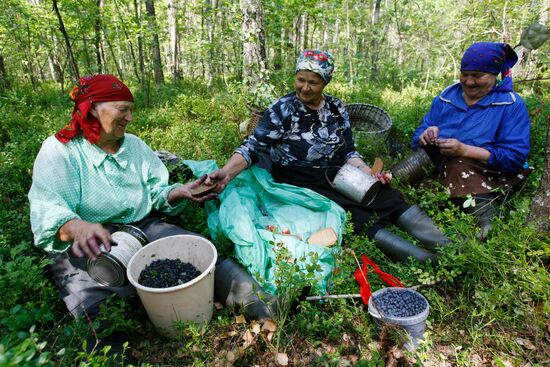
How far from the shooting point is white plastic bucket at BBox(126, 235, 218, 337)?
1785mm

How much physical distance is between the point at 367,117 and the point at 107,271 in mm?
3992

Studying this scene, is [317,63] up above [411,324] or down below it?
above

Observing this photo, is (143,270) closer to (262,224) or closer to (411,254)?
(262,224)

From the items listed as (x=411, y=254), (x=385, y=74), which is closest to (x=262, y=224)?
(x=411, y=254)

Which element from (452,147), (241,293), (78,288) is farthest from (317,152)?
(78,288)

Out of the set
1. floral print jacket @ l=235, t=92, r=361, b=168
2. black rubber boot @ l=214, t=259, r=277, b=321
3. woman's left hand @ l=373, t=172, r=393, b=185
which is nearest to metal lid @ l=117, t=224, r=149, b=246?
black rubber boot @ l=214, t=259, r=277, b=321

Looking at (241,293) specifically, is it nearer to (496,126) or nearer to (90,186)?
(90,186)

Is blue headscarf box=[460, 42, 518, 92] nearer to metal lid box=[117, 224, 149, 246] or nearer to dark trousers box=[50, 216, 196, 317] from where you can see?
metal lid box=[117, 224, 149, 246]

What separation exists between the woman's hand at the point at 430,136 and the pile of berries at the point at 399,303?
63.2 inches

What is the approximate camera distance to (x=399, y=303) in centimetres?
196

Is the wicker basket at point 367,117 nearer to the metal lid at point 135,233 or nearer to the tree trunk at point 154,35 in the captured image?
the metal lid at point 135,233

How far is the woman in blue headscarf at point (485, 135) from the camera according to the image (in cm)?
280

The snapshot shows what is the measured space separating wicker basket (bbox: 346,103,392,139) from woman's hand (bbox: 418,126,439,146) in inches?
49.6

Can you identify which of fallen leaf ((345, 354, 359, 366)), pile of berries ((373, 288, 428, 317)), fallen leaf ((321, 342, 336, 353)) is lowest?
fallen leaf ((321, 342, 336, 353))
